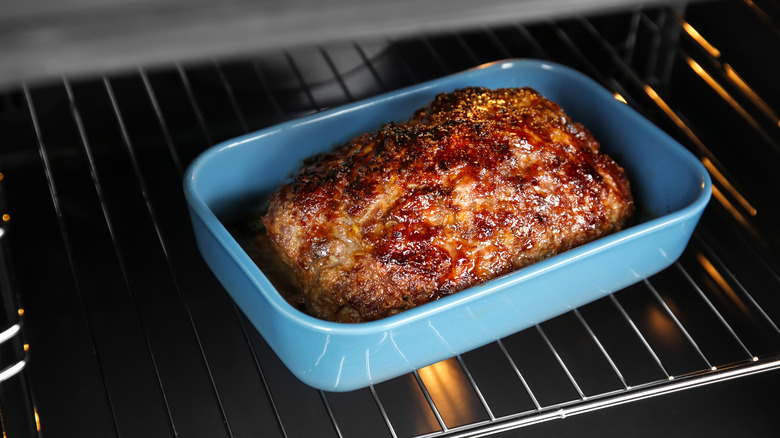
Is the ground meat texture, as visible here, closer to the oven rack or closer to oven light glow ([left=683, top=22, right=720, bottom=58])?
the oven rack

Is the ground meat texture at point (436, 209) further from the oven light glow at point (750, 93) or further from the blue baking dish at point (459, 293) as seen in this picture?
the oven light glow at point (750, 93)

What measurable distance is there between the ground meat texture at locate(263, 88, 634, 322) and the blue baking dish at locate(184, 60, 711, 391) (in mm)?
70

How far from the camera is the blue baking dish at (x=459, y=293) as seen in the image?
1.10 m

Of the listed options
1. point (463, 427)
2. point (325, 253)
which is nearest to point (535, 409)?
point (463, 427)

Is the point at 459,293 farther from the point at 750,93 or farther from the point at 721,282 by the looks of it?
the point at 750,93

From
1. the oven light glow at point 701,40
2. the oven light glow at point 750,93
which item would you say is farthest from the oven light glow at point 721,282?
the oven light glow at point 701,40

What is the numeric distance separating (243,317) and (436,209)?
1.31 feet

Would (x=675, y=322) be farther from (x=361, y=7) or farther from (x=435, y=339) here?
(x=361, y=7)

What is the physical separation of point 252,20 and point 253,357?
0.87 meters

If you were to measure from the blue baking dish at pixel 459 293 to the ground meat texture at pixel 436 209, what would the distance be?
70 mm

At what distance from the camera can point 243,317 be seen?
138 cm

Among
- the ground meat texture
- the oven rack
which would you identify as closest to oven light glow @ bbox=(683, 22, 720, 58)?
the oven rack

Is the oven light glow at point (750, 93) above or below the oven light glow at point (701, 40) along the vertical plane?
below

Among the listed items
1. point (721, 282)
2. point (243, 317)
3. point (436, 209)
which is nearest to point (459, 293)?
point (436, 209)
